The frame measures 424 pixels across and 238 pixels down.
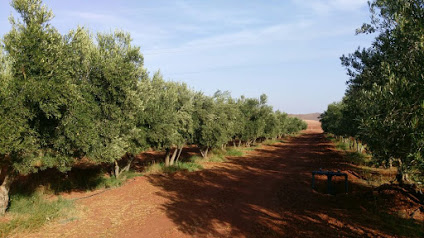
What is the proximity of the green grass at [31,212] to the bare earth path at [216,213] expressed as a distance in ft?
1.85

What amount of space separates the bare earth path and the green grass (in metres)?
0.56

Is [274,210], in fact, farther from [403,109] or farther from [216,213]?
[403,109]

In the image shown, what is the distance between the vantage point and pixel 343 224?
10.4m

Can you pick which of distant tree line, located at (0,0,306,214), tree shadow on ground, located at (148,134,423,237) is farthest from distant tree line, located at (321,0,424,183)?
distant tree line, located at (0,0,306,214)

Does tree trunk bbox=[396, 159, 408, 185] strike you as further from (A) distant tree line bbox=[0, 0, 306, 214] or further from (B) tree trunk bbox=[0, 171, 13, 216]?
(B) tree trunk bbox=[0, 171, 13, 216]

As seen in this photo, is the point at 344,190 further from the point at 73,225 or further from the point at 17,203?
the point at 17,203

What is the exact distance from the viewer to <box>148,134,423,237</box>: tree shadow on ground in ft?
32.3

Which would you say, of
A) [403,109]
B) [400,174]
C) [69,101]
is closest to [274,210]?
[400,174]

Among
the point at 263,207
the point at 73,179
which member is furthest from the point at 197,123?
the point at 263,207

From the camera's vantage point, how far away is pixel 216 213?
12.1 m

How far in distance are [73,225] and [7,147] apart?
13.6 ft

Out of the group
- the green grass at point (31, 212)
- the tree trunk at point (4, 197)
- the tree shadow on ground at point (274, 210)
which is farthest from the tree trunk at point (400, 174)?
the tree trunk at point (4, 197)

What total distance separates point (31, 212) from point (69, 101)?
17.4ft

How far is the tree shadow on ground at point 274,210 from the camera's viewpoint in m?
9.85
